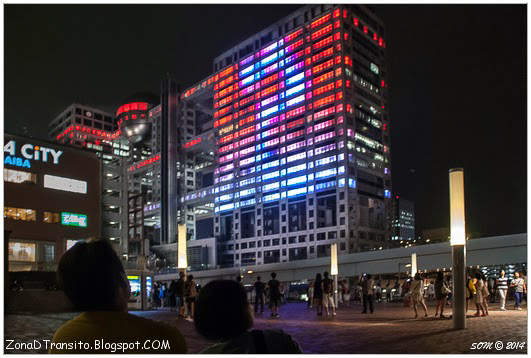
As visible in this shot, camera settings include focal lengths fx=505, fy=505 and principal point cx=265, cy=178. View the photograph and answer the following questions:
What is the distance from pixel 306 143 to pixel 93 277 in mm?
112519

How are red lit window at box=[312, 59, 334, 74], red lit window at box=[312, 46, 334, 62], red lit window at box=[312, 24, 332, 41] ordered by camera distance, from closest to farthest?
red lit window at box=[312, 59, 334, 74]
red lit window at box=[312, 46, 334, 62]
red lit window at box=[312, 24, 332, 41]

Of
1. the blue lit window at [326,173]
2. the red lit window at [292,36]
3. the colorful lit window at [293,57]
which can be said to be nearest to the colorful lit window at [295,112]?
the colorful lit window at [293,57]

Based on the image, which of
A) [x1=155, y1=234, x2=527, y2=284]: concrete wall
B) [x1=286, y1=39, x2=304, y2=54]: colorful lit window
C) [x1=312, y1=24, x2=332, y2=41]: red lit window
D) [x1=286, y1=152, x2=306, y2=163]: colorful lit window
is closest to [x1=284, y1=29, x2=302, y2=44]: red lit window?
[x1=286, y1=39, x2=304, y2=54]: colorful lit window

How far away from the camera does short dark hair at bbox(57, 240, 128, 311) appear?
2004mm

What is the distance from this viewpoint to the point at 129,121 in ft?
505

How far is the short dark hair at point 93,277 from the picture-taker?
200cm

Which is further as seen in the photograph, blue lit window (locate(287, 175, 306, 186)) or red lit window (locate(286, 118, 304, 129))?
red lit window (locate(286, 118, 304, 129))

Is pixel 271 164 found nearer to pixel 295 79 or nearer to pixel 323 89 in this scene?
pixel 295 79

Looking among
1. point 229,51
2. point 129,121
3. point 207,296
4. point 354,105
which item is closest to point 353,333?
point 207,296

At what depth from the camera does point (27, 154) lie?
4478 centimetres

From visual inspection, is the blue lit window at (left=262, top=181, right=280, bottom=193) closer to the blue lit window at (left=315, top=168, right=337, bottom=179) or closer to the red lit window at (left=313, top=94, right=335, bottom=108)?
the blue lit window at (left=315, top=168, right=337, bottom=179)

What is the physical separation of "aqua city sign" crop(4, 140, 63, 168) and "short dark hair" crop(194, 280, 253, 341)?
45.9m

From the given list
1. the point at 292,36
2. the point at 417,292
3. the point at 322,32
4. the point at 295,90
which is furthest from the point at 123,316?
the point at 292,36

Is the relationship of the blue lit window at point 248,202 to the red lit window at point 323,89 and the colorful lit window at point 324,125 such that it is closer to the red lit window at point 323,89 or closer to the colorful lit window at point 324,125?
the colorful lit window at point 324,125
